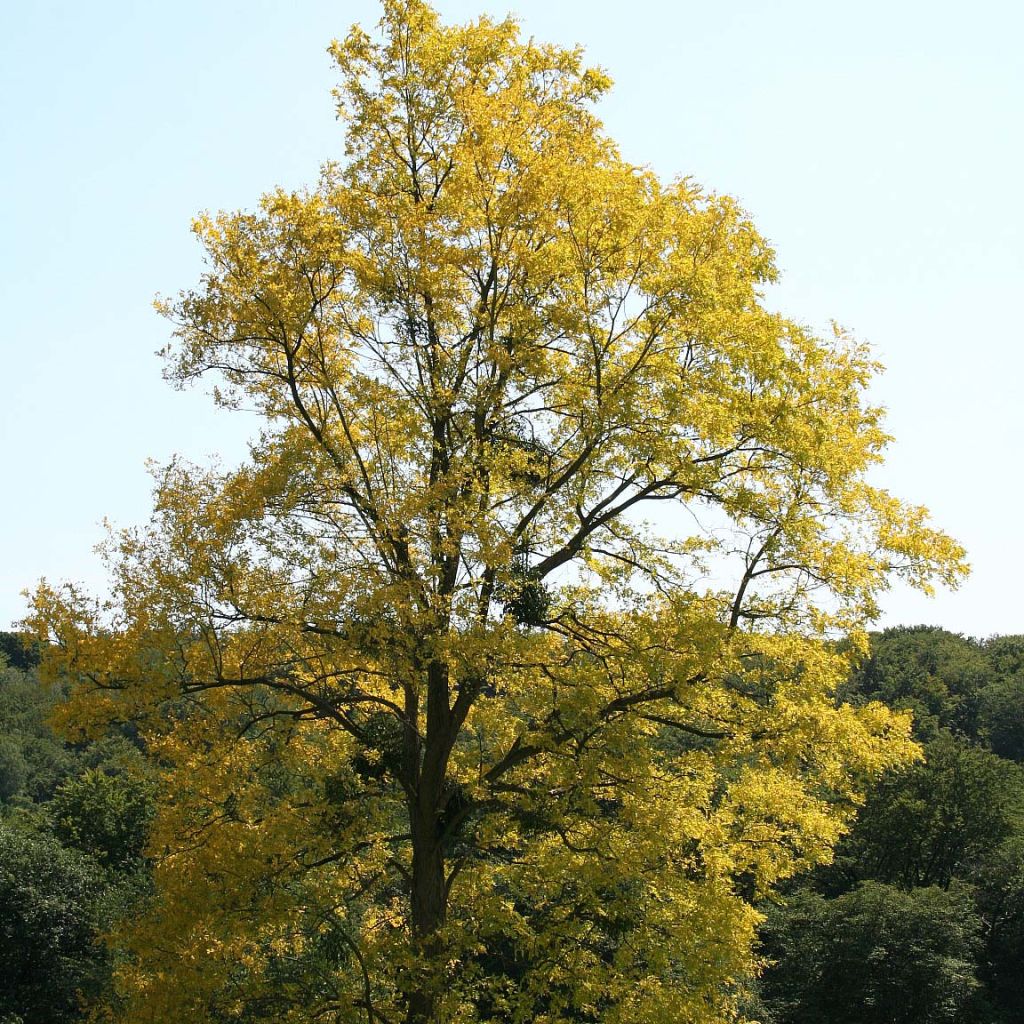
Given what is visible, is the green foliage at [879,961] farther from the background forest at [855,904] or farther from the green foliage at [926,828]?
the green foliage at [926,828]

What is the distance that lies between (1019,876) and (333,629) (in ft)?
124

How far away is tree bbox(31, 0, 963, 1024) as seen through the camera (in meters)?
11.5

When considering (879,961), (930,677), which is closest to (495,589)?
(879,961)

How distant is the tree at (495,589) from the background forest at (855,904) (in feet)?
38.6

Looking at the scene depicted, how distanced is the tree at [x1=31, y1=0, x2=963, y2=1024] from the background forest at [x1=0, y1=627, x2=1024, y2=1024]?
A: 463 inches

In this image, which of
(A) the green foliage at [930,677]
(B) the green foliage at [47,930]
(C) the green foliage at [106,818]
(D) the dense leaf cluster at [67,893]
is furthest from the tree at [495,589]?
(A) the green foliage at [930,677]

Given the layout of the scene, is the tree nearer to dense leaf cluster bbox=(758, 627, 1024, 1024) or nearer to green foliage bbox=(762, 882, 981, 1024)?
dense leaf cluster bbox=(758, 627, 1024, 1024)

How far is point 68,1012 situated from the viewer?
105 ft

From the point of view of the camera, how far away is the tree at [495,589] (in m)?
11.5

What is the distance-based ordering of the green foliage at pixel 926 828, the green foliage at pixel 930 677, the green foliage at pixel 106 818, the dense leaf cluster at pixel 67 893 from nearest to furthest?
the dense leaf cluster at pixel 67 893 → the green foliage at pixel 106 818 → the green foliage at pixel 926 828 → the green foliage at pixel 930 677

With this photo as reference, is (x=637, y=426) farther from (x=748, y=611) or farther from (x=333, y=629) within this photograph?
(x=333, y=629)

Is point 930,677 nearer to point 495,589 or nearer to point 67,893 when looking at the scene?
point 67,893

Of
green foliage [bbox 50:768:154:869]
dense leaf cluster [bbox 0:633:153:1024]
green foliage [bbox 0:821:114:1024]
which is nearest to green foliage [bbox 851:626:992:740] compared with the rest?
green foliage [bbox 50:768:154:869]

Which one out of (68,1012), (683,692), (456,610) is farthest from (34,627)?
(68,1012)
